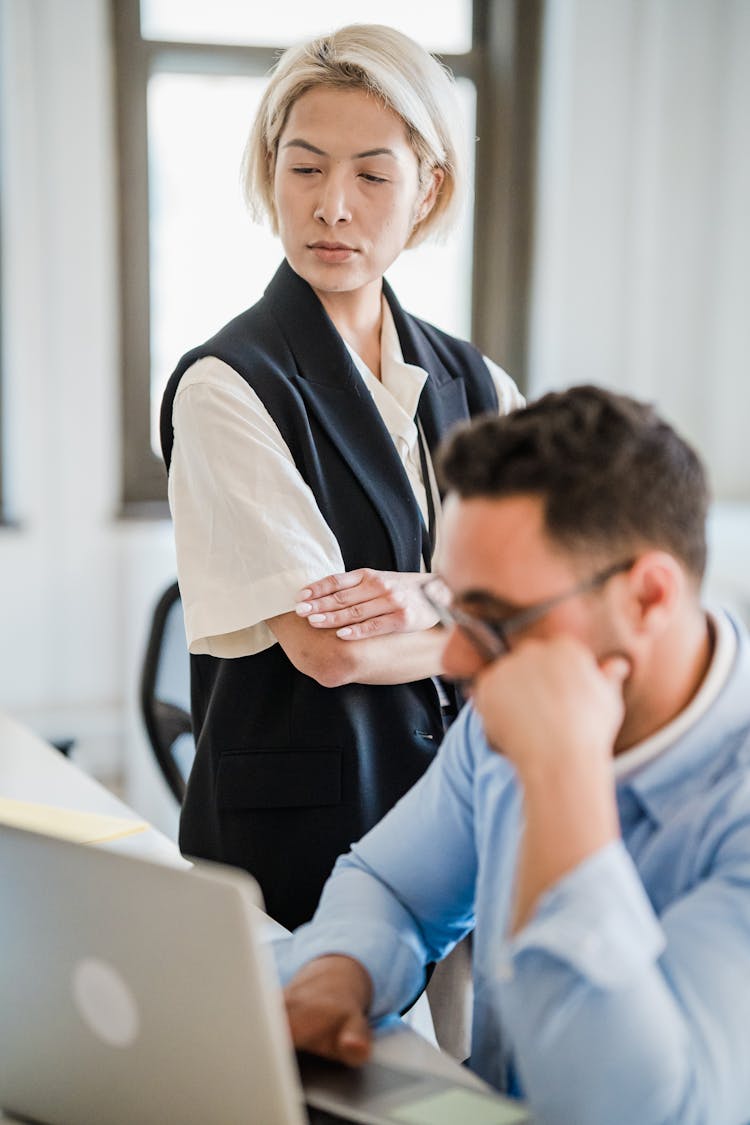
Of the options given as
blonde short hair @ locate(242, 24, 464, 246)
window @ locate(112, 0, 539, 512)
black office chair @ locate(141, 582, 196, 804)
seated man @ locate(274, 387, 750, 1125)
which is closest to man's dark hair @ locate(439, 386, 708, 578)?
seated man @ locate(274, 387, 750, 1125)

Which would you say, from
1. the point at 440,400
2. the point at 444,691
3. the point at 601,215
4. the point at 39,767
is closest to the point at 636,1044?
the point at 444,691

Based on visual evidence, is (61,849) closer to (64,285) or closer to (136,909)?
(136,909)

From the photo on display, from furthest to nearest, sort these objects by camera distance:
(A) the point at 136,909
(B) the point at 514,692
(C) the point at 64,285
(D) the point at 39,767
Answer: (C) the point at 64,285 → (D) the point at 39,767 → (B) the point at 514,692 → (A) the point at 136,909

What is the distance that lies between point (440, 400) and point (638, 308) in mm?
2253

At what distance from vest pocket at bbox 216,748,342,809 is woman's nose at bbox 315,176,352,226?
2.30ft

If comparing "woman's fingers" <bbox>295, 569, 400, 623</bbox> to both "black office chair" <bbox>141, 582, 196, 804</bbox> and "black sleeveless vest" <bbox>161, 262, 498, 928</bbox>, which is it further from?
"black office chair" <bbox>141, 582, 196, 804</bbox>

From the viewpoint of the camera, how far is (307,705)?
1.65 metres

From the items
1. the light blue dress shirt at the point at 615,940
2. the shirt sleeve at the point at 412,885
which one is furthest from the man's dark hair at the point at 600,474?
the shirt sleeve at the point at 412,885

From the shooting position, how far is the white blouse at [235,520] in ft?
5.29

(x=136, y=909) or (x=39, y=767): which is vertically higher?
(x=136, y=909)

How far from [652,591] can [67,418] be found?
113 inches

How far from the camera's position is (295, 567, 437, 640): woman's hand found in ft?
5.32

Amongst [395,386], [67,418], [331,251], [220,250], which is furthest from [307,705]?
[220,250]

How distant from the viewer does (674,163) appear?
12.8 feet
